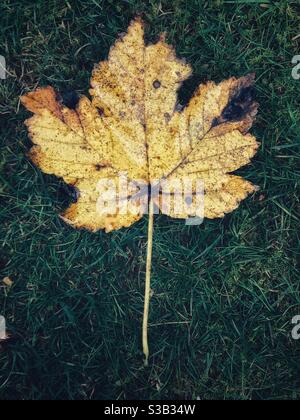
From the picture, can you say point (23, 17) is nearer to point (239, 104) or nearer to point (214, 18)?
point (214, 18)

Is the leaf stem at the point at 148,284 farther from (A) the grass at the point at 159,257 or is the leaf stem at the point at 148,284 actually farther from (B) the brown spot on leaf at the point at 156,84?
(B) the brown spot on leaf at the point at 156,84

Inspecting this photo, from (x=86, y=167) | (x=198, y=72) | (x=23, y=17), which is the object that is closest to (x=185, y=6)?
(x=198, y=72)

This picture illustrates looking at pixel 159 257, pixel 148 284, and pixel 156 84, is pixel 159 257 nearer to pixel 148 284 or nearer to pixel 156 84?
pixel 148 284

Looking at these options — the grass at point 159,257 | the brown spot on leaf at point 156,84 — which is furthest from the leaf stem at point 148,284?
the brown spot on leaf at point 156,84

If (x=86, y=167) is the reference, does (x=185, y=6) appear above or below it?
above

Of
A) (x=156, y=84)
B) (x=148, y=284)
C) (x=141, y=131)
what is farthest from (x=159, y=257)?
(x=156, y=84)
